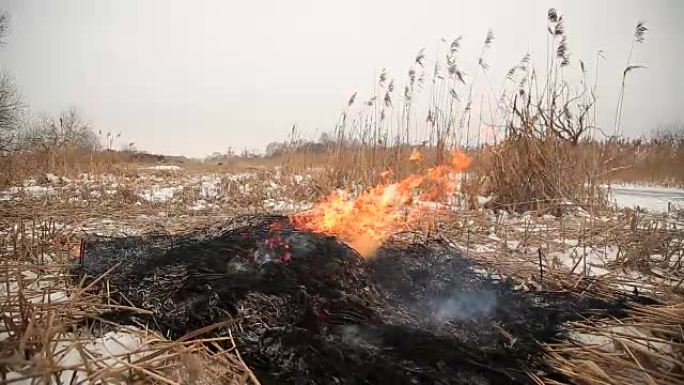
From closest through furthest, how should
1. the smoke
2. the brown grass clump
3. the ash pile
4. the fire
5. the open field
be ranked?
the open field, the ash pile, the smoke, the fire, the brown grass clump

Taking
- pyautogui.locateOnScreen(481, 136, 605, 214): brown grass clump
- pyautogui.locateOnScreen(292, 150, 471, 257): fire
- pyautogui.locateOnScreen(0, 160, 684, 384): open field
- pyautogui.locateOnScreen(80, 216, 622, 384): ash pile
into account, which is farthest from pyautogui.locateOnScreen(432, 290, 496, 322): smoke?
pyautogui.locateOnScreen(481, 136, 605, 214): brown grass clump

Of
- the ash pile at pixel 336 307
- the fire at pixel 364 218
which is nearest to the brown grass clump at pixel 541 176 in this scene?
the fire at pixel 364 218

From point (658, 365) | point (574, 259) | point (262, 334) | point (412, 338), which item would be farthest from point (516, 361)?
point (574, 259)

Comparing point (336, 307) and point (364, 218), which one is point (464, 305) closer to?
point (336, 307)

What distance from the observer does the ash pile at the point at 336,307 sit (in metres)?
1.37

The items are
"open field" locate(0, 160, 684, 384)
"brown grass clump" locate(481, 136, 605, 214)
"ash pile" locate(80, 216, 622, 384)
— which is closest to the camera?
"open field" locate(0, 160, 684, 384)

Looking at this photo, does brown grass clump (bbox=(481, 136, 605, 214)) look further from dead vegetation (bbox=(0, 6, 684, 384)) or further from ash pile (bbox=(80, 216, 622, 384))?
ash pile (bbox=(80, 216, 622, 384))

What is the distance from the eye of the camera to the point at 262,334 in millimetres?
1531

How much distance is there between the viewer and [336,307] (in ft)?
5.53

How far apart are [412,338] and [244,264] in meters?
0.98

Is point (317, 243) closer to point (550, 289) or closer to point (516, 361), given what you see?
point (516, 361)

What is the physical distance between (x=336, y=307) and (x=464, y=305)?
2.40ft

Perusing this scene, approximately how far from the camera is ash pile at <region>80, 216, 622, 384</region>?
137 cm

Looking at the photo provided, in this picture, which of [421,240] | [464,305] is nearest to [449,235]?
[421,240]
